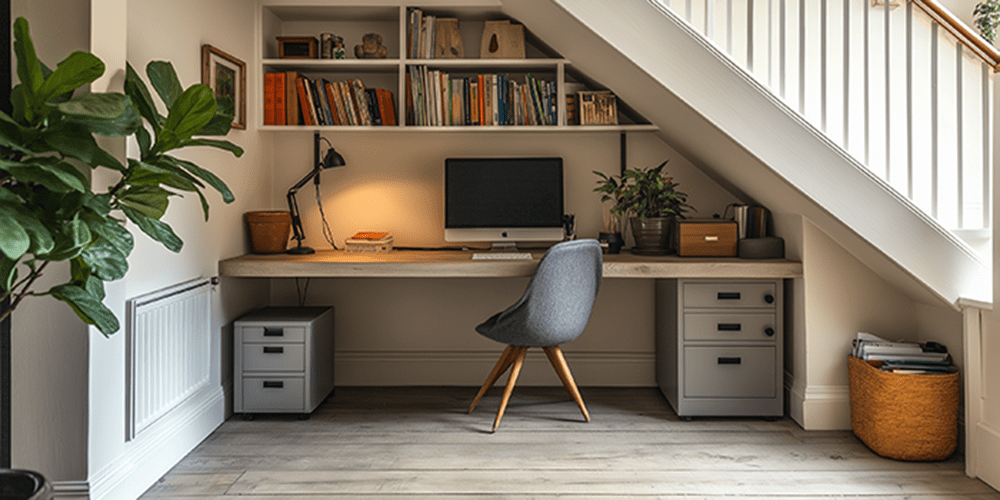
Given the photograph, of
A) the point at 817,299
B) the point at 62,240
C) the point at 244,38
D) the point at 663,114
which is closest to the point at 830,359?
the point at 817,299

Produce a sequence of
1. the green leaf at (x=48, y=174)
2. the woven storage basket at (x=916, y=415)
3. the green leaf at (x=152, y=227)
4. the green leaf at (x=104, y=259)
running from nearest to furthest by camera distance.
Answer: the green leaf at (x=48, y=174), the green leaf at (x=104, y=259), the green leaf at (x=152, y=227), the woven storage basket at (x=916, y=415)

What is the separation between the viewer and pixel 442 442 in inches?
102

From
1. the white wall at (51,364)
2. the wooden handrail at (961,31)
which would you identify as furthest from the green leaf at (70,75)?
the wooden handrail at (961,31)

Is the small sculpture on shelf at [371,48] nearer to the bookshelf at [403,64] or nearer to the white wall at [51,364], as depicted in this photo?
the bookshelf at [403,64]

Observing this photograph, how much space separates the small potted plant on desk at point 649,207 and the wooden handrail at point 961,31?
120 cm

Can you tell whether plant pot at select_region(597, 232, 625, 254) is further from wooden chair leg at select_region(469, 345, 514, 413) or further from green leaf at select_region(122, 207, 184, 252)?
green leaf at select_region(122, 207, 184, 252)

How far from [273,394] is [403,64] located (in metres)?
1.68

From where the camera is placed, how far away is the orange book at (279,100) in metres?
3.20

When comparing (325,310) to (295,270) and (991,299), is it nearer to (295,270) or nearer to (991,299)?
(295,270)

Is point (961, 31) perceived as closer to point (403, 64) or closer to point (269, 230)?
point (403, 64)

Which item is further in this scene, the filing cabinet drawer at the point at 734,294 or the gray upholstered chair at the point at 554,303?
the filing cabinet drawer at the point at 734,294

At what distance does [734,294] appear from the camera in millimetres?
2816

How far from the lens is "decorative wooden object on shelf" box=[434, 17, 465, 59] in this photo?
3.22m

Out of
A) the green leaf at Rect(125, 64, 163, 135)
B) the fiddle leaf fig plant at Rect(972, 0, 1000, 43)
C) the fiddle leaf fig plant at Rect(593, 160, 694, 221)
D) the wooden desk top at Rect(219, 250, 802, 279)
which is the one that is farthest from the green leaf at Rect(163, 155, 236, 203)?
the fiddle leaf fig plant at Rect(972, 0, 1000, 43)
